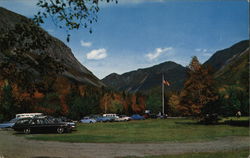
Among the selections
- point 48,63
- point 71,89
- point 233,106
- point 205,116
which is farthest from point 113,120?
point 48,63

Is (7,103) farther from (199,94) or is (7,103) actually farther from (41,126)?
(199,94)

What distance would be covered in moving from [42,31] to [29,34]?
0.35 meters

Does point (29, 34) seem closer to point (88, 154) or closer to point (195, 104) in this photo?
point (88, 154)

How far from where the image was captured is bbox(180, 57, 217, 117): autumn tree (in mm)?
40000

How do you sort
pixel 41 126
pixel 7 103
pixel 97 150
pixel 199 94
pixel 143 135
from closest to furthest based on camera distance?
pixel 97 150 → pixel 143 135 → pixel 41 126 → pixel 199 94 → pixel 7 103

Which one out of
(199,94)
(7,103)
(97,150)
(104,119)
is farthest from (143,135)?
(104,119)

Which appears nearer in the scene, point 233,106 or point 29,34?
point 29,34

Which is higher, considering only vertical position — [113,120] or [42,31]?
[42,31]

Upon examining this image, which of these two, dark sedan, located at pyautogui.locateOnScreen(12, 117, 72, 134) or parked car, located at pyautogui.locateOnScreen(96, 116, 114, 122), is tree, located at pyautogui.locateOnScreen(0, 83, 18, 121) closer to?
parked car, located at pyautogui.locateOnScreen(96, 116, 114, 122)

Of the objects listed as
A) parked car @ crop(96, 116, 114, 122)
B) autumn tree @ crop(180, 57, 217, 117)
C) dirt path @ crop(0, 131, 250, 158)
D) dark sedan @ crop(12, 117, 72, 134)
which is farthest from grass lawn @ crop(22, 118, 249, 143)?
parked car @ crop(96, 116, 114, 122)

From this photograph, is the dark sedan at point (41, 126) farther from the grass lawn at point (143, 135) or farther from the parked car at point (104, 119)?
the parked car at point (104, 119)

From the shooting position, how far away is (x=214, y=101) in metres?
40.5

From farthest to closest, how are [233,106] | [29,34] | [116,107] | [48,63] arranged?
[116,107] → [233,106] → [48,63] → [29,34]

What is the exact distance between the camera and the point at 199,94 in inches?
1583
